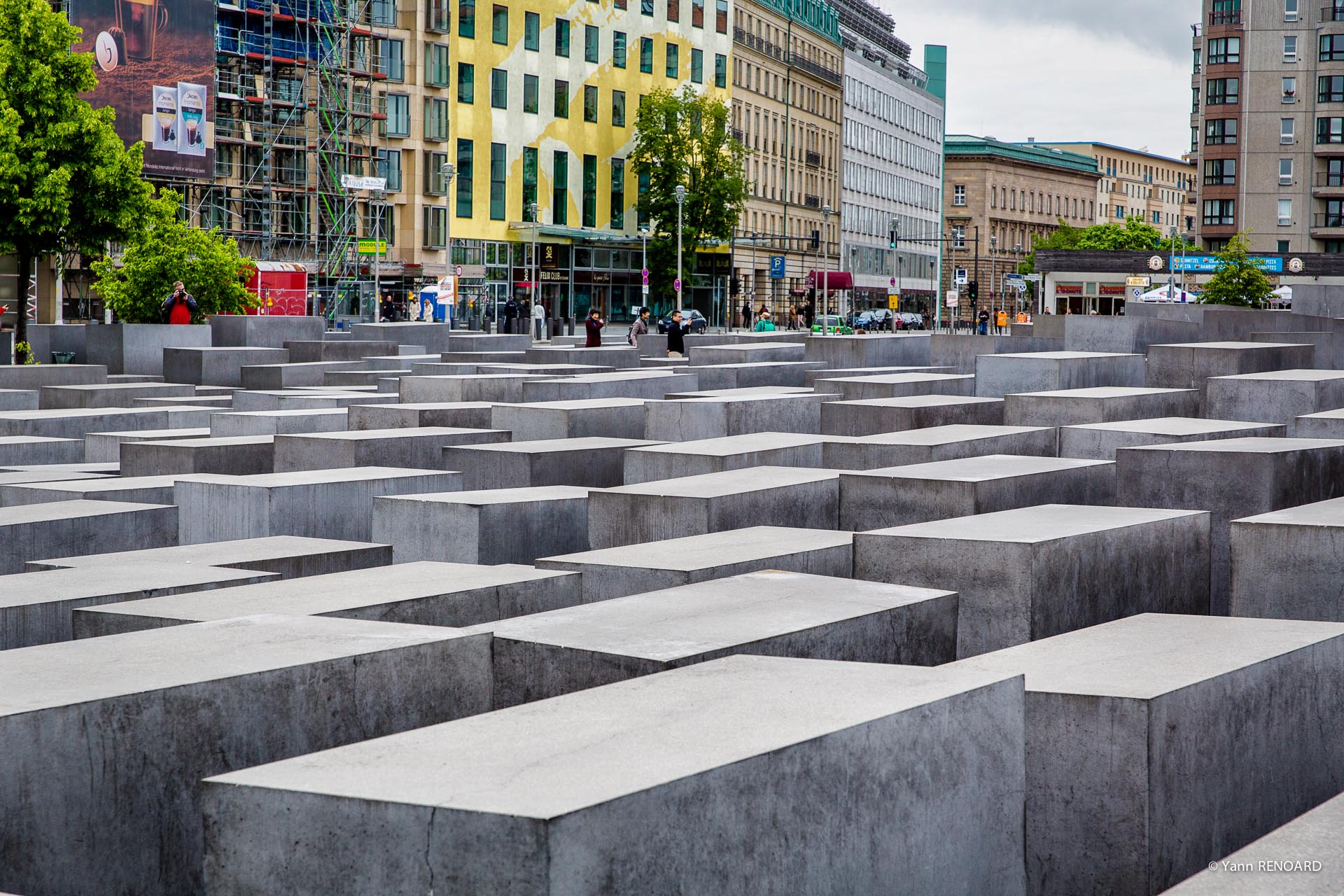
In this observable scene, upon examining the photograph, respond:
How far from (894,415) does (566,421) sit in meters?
2.30

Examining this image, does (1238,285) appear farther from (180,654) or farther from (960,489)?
(180,654)

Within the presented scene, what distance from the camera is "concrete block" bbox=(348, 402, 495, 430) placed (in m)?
12.7

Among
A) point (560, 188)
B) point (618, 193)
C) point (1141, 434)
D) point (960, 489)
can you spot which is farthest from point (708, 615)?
point (618, 193)

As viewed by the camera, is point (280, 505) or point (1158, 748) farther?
point (280, 505)

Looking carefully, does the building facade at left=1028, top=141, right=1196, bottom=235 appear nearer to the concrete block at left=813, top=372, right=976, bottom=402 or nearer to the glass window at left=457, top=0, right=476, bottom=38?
the glass window at left=457, top=0, right=476, bottom=38

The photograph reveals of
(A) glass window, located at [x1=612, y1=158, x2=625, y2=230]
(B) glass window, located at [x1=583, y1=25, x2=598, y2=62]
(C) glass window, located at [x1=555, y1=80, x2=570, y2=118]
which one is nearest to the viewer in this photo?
(C) glass window, located at [x1=555, y1=80, x2=570, y2=118]

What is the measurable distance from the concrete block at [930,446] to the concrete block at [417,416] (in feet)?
10.9

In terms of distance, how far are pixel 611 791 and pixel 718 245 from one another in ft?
258

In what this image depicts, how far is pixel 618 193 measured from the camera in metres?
75.1

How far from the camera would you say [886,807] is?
396 cm

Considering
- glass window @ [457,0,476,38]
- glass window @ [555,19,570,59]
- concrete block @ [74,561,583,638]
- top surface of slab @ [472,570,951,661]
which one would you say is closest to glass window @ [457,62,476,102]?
glass window @ [457,0,476,38]

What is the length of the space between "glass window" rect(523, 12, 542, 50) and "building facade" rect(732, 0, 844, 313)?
14363 mm

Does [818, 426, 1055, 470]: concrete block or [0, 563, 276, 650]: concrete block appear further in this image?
[818, 426, 1055, 470]: concrete block

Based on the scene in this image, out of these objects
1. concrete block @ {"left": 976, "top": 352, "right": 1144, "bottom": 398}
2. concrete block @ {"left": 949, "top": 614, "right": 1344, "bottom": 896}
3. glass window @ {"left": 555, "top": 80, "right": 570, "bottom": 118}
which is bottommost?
concrete block @ {"left": 949, "top": 614, "right": 1344, "bottom": 896}
